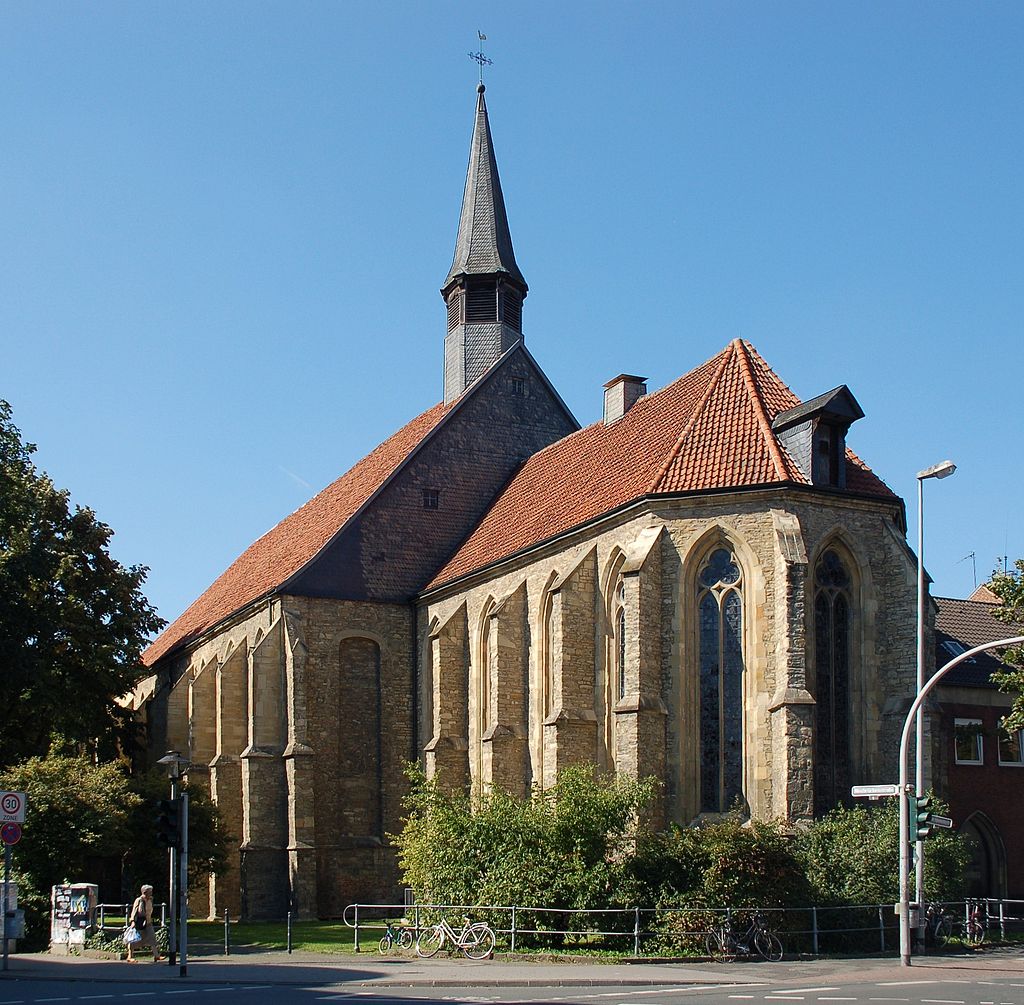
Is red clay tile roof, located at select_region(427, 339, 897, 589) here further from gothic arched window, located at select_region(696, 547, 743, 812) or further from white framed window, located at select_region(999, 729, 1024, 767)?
white framed window, located at select_region(999, 729, 1024, 767)

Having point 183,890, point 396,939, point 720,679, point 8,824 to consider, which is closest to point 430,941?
point 396,939

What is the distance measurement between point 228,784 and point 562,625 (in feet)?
46.1

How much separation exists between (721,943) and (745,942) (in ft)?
1.69

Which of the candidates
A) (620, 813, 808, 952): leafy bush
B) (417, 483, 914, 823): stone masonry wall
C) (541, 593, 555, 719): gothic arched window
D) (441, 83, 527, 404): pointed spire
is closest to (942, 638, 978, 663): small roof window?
(417, 483, 914, 823): stone masonry wall

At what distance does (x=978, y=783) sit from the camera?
36656 mm

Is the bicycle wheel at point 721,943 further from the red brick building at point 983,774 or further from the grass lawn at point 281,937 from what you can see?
the red brick building at point 983,774

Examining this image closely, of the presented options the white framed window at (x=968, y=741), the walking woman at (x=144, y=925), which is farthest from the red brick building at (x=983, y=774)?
the walking woman at (x=144, y=925)

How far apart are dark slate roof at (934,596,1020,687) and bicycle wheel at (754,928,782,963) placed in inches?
568

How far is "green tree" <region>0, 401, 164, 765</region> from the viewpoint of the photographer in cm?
3675

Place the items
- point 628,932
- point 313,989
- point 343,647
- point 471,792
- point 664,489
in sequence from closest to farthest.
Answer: point 313,989, point 628,932, point 664,489, point 471,792, point 343,647

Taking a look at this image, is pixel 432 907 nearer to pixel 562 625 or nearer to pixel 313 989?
pixel 313 989

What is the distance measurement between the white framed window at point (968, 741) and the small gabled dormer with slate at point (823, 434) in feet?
34.8

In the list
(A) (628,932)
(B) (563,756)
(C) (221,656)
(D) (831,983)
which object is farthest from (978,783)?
(C) (221,656)

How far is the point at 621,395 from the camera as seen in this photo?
3938cm
